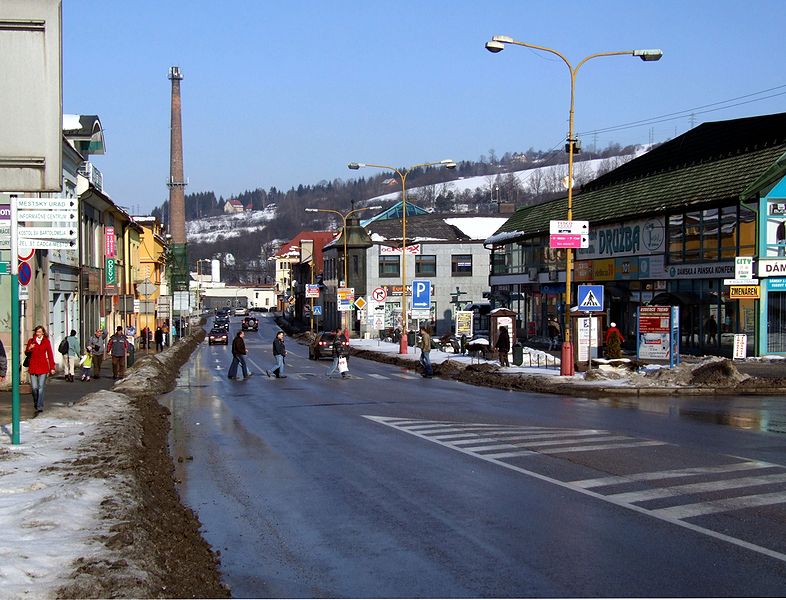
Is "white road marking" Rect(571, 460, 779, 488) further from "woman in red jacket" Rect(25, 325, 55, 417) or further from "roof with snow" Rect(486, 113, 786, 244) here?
"roof with snow" Rect(486, 113, 786, 244)

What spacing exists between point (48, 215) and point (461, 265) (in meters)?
74.7

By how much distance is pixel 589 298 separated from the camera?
30656 millimetres

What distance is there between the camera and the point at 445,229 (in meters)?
89.8

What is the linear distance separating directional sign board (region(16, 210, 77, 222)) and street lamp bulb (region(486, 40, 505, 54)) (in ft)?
56.0

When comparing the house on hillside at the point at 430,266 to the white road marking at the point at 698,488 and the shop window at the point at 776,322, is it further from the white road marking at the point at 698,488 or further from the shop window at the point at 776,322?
the white road marking at the point at 698,488

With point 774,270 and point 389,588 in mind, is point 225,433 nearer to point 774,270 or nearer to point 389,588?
point 389,588

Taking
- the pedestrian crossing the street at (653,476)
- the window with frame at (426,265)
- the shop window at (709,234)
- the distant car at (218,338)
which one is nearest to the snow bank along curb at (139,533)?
the pedestrian crossing the street at (653,476)

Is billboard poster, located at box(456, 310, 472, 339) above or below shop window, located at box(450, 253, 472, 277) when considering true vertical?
below

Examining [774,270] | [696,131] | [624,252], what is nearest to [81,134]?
[624,252]

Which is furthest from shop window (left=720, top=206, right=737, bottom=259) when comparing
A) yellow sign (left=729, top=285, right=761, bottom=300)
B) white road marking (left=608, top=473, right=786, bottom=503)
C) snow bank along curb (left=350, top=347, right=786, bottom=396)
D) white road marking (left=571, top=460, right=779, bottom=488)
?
white road marking (left=608, top=473, right=786, bottom=503)

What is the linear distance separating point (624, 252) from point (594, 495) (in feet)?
130

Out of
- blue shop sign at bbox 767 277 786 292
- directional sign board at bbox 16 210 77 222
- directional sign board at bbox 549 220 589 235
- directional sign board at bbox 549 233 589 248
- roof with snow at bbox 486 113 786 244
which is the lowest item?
blue shop sign at bbox 767 277 786 292

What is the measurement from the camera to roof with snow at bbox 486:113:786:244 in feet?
133

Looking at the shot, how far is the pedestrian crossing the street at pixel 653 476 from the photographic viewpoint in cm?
948
